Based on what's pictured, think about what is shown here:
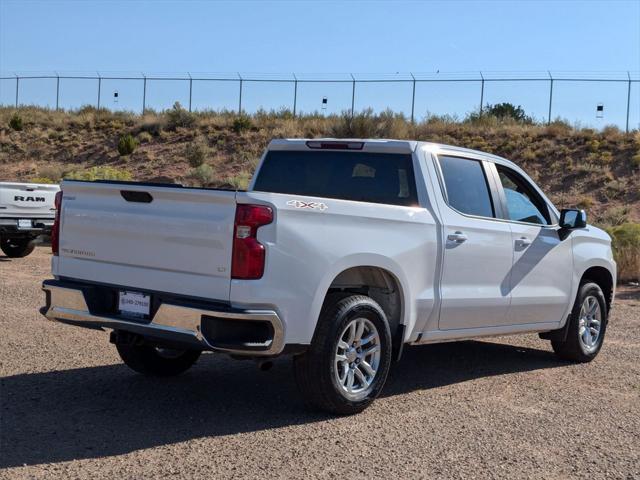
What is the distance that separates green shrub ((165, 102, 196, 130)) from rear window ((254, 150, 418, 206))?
39.7 meters

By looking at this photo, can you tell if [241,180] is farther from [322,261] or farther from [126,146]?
[322,261]

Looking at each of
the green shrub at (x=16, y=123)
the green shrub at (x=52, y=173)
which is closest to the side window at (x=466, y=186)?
the green shrub at (x=52, y=173)

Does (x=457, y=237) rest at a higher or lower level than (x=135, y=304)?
higher

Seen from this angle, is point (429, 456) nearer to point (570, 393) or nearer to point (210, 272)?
point (210, 272)

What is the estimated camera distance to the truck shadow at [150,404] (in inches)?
233

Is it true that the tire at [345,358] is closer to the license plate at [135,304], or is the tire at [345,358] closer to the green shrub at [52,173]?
the license plate at [135,304]

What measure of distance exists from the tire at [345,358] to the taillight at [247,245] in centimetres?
81

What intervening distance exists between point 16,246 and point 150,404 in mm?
12179

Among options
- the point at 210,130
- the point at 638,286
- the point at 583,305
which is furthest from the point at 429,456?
the point at 210,130

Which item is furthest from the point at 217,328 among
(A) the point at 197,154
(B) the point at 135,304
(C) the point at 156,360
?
(A) the point at 197,154

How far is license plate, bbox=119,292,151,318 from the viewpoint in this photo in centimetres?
640

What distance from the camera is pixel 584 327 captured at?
9.62 m

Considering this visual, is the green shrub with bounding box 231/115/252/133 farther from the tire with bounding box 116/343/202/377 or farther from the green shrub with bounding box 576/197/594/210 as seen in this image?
the tire with bounding box 116/343/202/377

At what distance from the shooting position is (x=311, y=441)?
608cm
